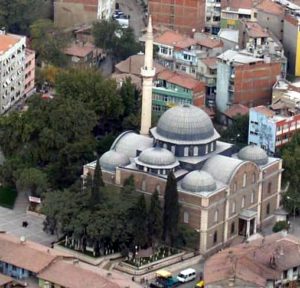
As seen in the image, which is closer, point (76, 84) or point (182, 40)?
point (76, 84)

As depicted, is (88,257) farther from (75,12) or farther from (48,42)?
(75,12)

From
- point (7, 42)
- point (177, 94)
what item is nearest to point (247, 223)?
point (177, 94)

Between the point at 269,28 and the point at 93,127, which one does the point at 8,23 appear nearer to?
the point at 269,28

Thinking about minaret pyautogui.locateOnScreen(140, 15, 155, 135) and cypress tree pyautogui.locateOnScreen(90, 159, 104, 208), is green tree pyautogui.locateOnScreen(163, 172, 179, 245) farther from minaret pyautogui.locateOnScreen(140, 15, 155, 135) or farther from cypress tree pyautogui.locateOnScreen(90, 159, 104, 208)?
minaret pyautogui.locateOnScreen(140, 15, 155, 135)

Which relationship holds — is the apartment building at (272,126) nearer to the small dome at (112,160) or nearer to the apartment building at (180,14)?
the small dome at (112,160)

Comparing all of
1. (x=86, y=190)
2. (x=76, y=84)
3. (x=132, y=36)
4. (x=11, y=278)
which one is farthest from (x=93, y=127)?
(x=132, y=36)

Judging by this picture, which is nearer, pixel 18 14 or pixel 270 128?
pixel 270 128
